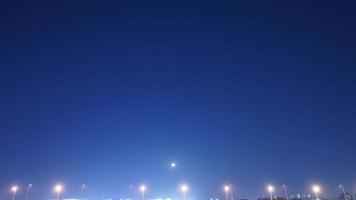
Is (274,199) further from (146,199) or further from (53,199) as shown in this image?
(53,199)

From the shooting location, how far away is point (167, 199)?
145000 millimetres

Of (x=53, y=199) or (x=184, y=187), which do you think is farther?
(x=53, y=199)

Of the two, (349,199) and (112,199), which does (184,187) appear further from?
(349,199)

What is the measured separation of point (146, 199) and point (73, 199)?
3413 centimetres

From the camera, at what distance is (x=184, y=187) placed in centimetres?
9850

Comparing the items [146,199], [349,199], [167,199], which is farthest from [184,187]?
[349,199]

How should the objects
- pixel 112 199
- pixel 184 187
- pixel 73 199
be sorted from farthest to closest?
pixel 112 199 → pixel 73 199 → pixel 184 187

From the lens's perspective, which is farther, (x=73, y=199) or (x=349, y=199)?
(x=349, y=199)

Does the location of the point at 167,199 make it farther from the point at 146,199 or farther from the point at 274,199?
the point at 274,199

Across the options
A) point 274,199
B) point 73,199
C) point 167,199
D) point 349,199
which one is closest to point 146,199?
point 167,199

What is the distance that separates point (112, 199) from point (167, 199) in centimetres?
2594

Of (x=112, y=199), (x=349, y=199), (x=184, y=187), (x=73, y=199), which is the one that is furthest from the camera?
(x=349, y=199)

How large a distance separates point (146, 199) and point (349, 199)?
12450 cm

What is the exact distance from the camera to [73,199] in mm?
137375
